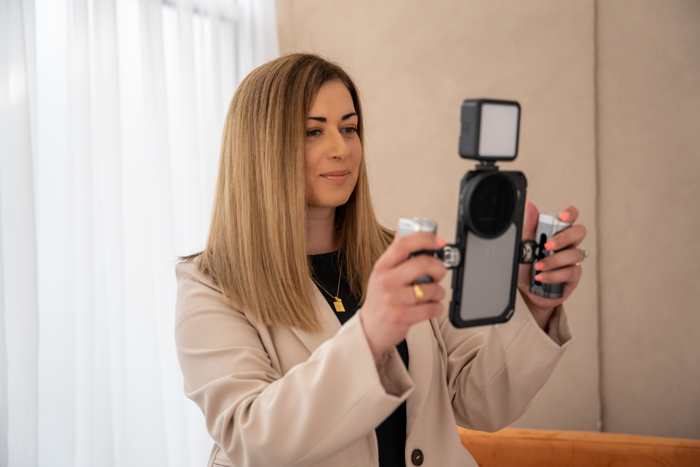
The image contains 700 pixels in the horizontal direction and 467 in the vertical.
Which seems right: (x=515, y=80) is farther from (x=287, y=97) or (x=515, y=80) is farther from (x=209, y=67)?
(x=287, y=97)

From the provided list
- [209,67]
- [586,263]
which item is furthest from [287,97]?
[586,263]

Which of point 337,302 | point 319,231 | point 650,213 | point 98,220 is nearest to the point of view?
point 337,302

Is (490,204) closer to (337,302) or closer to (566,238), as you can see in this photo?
(566,238)

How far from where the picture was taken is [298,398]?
Answer: 681 mm

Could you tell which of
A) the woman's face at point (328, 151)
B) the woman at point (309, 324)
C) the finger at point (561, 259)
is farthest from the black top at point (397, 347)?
the finger at point (561, 259)

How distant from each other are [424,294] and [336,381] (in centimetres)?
16

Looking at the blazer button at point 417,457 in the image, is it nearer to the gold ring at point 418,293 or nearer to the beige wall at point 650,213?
the gold ring at point 418,293

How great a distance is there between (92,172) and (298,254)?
941 millimetres

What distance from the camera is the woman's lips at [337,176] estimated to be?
105 cm

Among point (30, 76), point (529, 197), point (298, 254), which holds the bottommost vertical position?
point (298, 254)

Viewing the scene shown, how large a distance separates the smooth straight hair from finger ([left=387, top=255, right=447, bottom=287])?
0.39 m

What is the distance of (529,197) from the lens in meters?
2.11

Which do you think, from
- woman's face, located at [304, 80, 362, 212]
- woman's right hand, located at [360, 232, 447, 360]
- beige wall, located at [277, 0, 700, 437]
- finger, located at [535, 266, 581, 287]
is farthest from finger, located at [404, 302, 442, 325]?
beige wall, located at [277, 0, 700, 437]

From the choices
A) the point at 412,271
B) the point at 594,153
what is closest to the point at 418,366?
the point at 412,271
